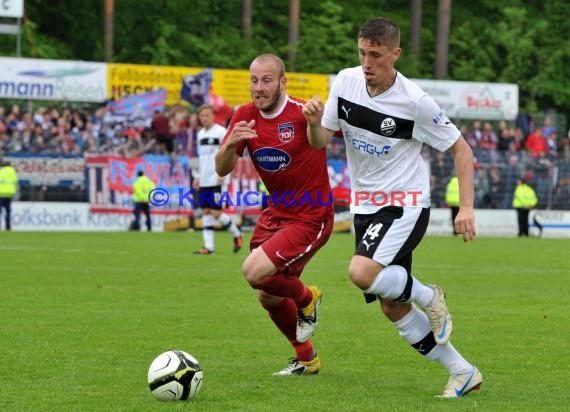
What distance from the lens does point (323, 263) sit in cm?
1880

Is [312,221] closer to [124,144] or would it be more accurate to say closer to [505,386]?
[505,386]

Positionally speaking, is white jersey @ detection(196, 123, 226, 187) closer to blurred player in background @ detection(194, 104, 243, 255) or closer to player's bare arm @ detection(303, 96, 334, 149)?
blurred player in background @ detection(194, 104, 243, 255)

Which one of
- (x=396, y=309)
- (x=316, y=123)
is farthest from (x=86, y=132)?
(x=396, y=309)

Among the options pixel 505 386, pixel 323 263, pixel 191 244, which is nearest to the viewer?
pixel 505 386

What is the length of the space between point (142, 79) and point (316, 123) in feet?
77.2

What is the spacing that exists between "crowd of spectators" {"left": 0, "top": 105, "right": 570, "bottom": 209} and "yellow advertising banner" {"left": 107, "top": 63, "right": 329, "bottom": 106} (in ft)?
2.20

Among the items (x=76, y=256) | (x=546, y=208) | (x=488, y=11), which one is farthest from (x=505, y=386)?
(x=488, y=11)

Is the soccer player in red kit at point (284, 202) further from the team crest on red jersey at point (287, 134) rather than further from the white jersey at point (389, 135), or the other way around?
the white jersey at point (389, 135)

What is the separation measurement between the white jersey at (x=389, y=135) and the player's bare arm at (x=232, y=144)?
55 centimetres

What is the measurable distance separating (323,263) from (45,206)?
1201 centimetres

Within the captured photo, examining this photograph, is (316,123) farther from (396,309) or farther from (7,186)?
(7,186)

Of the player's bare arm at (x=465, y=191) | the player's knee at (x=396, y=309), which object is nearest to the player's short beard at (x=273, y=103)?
the player's bare arm at (x=465, y=191)

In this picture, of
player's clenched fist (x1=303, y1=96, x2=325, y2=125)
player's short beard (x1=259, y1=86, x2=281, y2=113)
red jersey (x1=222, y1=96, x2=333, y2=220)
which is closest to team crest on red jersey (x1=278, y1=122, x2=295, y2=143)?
red jersey (x1=222, y1=96, x2=333, y2=220)

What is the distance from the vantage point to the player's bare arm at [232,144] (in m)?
7.32
